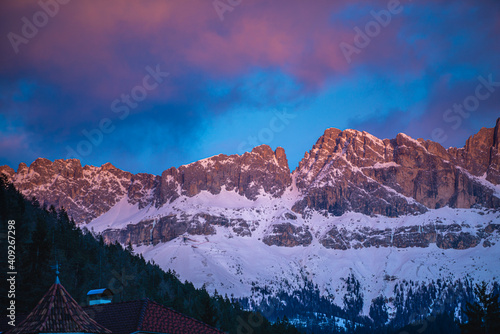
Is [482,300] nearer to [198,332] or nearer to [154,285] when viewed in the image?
[198,332]

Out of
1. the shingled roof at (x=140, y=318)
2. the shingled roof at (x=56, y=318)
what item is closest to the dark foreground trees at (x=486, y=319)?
the shingled roof at (x=140, y=318)

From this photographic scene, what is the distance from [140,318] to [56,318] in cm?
744

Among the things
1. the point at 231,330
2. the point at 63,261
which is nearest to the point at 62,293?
the point at 63,261

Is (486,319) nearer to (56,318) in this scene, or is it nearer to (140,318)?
(140,318)

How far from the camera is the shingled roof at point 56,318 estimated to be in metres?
34.2

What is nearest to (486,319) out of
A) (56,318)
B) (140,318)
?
(140,318)

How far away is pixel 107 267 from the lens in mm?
131750

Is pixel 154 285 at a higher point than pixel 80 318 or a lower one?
higher

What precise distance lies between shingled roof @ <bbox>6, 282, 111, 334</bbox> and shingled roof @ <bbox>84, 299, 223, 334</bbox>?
4.79 metres

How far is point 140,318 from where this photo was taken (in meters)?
40.9

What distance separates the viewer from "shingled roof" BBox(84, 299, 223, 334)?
40.8 metres

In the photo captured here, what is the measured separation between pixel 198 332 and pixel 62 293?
12.6 meters

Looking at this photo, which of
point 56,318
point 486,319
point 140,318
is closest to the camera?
point 56,318

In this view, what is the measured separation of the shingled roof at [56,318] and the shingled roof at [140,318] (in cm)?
479
